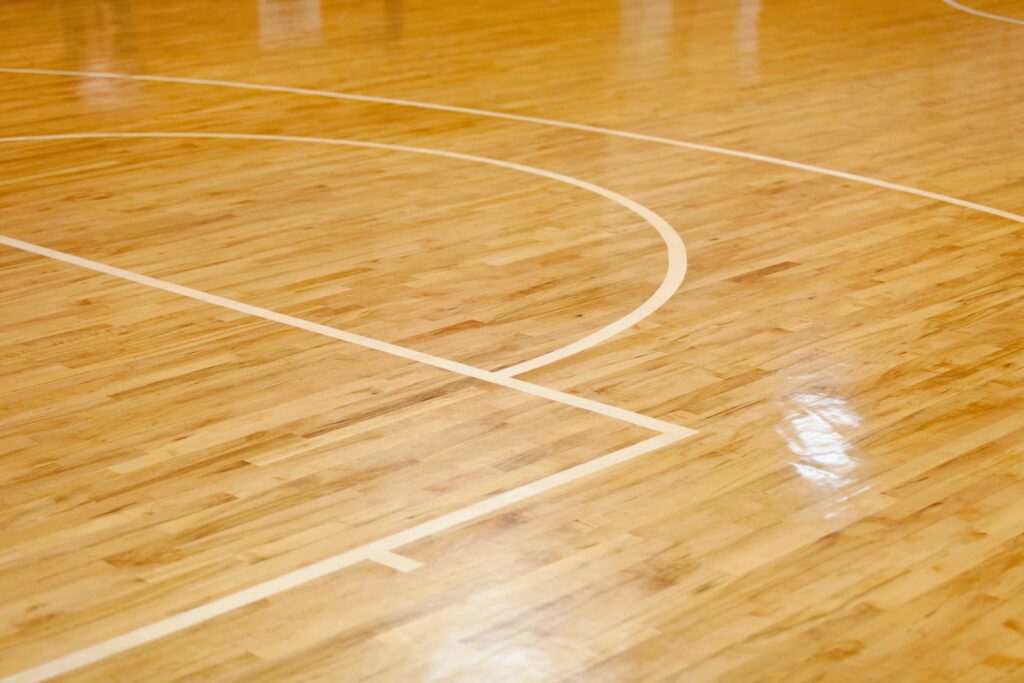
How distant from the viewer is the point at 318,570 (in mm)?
2793

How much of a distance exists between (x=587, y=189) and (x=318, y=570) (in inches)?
116

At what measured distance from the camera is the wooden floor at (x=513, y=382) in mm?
2617

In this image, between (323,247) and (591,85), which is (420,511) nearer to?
(323,247)

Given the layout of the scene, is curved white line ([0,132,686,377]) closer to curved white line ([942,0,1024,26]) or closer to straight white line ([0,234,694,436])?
straight white line ([0,234,694,436])

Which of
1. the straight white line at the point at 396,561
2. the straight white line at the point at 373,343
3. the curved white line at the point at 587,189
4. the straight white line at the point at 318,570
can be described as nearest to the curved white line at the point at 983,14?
the curved white line at the point at 587,189

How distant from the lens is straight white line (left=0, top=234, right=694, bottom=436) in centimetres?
350

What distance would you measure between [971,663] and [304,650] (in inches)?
41.8

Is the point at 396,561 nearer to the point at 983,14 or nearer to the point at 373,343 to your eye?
the point at 373,343

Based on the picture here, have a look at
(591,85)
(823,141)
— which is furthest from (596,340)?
(591,85)

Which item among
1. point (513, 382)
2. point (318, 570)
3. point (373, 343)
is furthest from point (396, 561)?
point (373, 343)

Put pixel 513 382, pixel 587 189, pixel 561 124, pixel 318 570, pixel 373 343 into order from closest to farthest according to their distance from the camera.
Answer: pixel 318 570 → pixel 513 382 → pixel 373 343 → pixel 587 189 → pixel 561 124

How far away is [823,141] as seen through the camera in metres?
6.18

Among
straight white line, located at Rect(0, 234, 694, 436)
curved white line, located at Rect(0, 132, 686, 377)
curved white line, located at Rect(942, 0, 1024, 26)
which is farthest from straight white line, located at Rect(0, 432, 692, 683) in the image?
curved white line, located at Rect(942, 0, 1024, 26)

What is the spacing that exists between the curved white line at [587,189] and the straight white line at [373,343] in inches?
4.1
